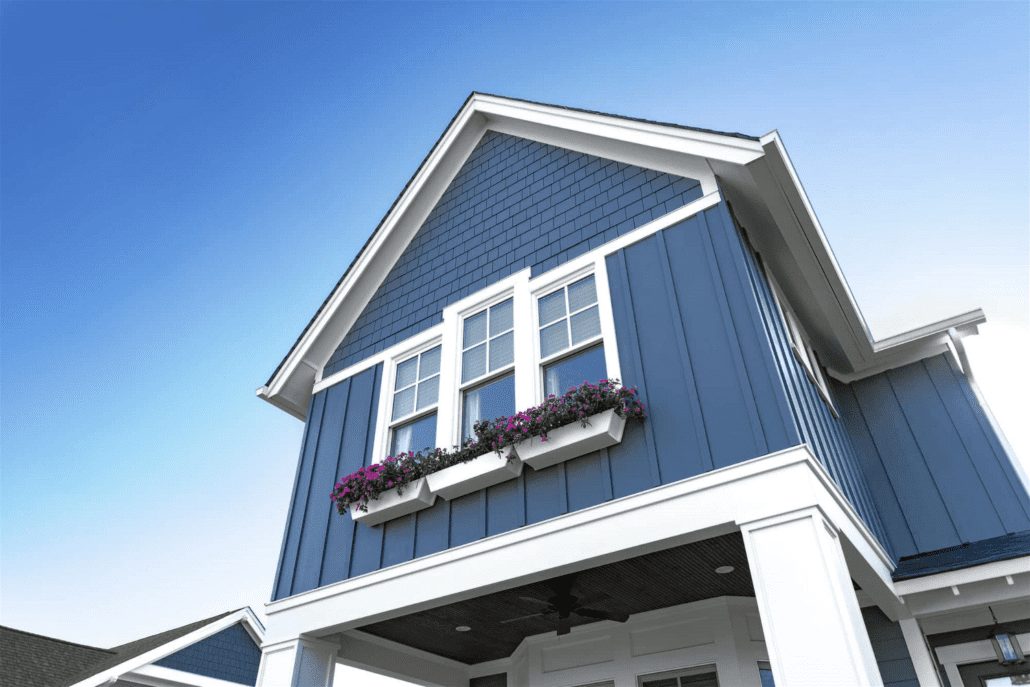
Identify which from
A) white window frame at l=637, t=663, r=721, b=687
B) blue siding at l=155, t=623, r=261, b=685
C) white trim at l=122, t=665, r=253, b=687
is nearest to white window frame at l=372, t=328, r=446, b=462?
white window frame at l=637, t=663, r=721, b=687

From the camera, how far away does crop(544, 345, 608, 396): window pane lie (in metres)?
5.52

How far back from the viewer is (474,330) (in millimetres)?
6660

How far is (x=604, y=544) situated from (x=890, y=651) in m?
3.30

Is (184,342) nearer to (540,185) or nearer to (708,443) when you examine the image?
(540,185)

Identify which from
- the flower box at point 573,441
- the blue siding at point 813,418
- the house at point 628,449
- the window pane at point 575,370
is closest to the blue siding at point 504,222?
the house at point 628,449

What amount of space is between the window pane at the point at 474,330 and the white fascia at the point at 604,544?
2037 mm

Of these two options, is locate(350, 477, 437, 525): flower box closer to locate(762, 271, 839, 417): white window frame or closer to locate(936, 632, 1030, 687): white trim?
locate(762, 271, 839, 417): white window frame

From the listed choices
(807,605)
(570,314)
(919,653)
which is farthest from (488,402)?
(919,653)

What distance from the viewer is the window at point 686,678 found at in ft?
19.3

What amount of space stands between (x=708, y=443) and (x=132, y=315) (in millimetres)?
16311

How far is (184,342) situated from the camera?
16344 millimetres

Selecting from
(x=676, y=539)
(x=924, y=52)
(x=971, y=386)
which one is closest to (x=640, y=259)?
(x=676, y=539)

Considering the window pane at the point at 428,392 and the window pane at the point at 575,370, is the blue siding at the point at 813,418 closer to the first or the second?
the window pane at the point at 575,370

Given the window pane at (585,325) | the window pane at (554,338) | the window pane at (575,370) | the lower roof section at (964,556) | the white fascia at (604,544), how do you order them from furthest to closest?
the window pane at (554,338), the window pane at (585,325), the window pane at (575,370), the lower roof section at (964,556), the white fascia at (604,544)
